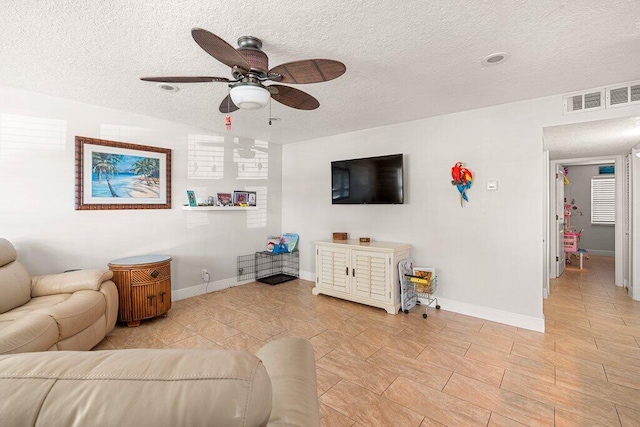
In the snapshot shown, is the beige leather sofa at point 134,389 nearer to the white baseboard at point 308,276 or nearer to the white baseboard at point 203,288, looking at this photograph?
the white baseboard at point 203,288

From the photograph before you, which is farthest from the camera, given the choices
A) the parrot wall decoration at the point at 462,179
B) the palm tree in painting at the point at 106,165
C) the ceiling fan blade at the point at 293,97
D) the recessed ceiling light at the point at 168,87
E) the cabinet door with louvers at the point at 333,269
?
the cabinet door with louvers at the point at 333,269

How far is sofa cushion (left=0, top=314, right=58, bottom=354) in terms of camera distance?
172cm

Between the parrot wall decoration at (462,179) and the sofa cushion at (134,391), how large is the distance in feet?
11.1

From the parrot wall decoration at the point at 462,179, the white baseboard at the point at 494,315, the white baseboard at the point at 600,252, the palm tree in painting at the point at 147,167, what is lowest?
the white baseboard at the point at 494,315

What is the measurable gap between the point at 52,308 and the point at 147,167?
1949 mm

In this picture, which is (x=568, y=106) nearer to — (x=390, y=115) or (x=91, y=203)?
(x=390, y=115)

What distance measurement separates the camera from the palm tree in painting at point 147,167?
3.56 meters

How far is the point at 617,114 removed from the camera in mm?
2658

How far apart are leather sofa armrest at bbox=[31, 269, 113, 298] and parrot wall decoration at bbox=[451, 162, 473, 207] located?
12.5 feet

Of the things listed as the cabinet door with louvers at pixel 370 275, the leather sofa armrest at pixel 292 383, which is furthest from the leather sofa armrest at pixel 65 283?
the cabinet door with louvers at pixel 370 275

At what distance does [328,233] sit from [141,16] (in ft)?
11.8

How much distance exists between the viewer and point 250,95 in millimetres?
1857

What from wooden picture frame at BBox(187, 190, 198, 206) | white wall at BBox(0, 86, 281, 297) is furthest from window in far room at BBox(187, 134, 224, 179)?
wooden picture frame at BBox(187, 190, 198, 206)

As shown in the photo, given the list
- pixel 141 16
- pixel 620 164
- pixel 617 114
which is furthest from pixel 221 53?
pixel 620 164
